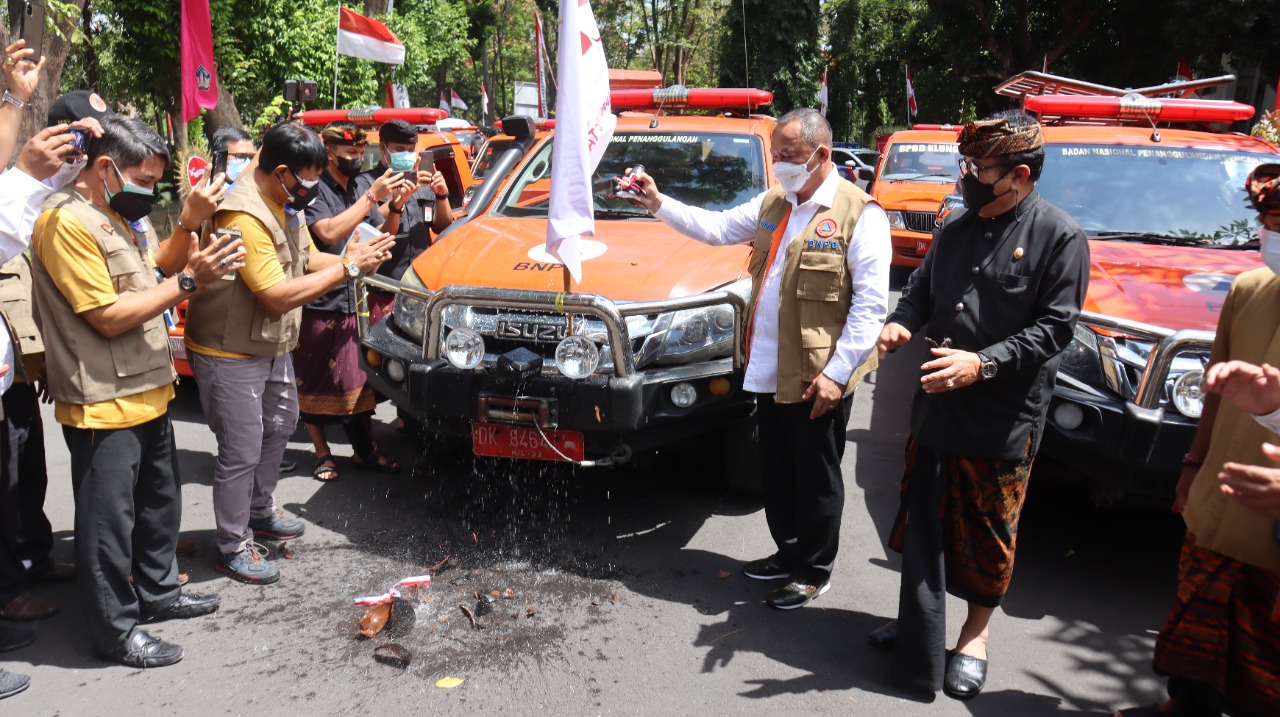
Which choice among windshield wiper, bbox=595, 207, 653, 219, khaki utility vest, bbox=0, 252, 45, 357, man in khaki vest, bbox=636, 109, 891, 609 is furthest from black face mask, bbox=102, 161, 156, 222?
windshield wiper, bbox=595, 207, 653, 219

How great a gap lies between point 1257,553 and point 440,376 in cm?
303

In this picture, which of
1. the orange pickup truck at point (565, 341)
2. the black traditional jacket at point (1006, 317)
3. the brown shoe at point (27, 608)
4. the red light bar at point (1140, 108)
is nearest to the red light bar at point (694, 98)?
the orange pickup truck at point (565, 341)

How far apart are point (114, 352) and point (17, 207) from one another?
56cm

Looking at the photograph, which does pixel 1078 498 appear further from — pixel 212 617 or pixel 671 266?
pixel 212 617

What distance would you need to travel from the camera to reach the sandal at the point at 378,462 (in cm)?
534

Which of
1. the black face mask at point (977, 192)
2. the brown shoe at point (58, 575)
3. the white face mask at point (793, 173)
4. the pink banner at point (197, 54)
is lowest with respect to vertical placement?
the brown shoe at point (58, 575)

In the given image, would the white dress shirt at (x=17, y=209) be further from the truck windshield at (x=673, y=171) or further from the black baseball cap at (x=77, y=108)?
the truck windshield at (x=673, y=171)

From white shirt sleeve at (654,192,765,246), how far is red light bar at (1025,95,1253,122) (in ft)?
11.1

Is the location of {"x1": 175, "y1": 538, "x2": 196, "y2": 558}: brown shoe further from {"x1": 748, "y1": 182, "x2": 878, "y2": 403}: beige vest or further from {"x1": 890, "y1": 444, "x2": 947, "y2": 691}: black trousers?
{"x1": 890, "y1": 444, "x2": 947, "y2": 691}: black trousers

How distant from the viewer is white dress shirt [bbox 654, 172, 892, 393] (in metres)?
3.55

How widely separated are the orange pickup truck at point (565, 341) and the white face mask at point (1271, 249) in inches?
80.5

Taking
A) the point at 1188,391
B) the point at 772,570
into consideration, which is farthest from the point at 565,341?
the point at 1188,391

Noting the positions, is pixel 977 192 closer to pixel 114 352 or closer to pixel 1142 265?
pixel 1142 265

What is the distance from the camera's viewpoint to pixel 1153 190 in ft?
17.0
